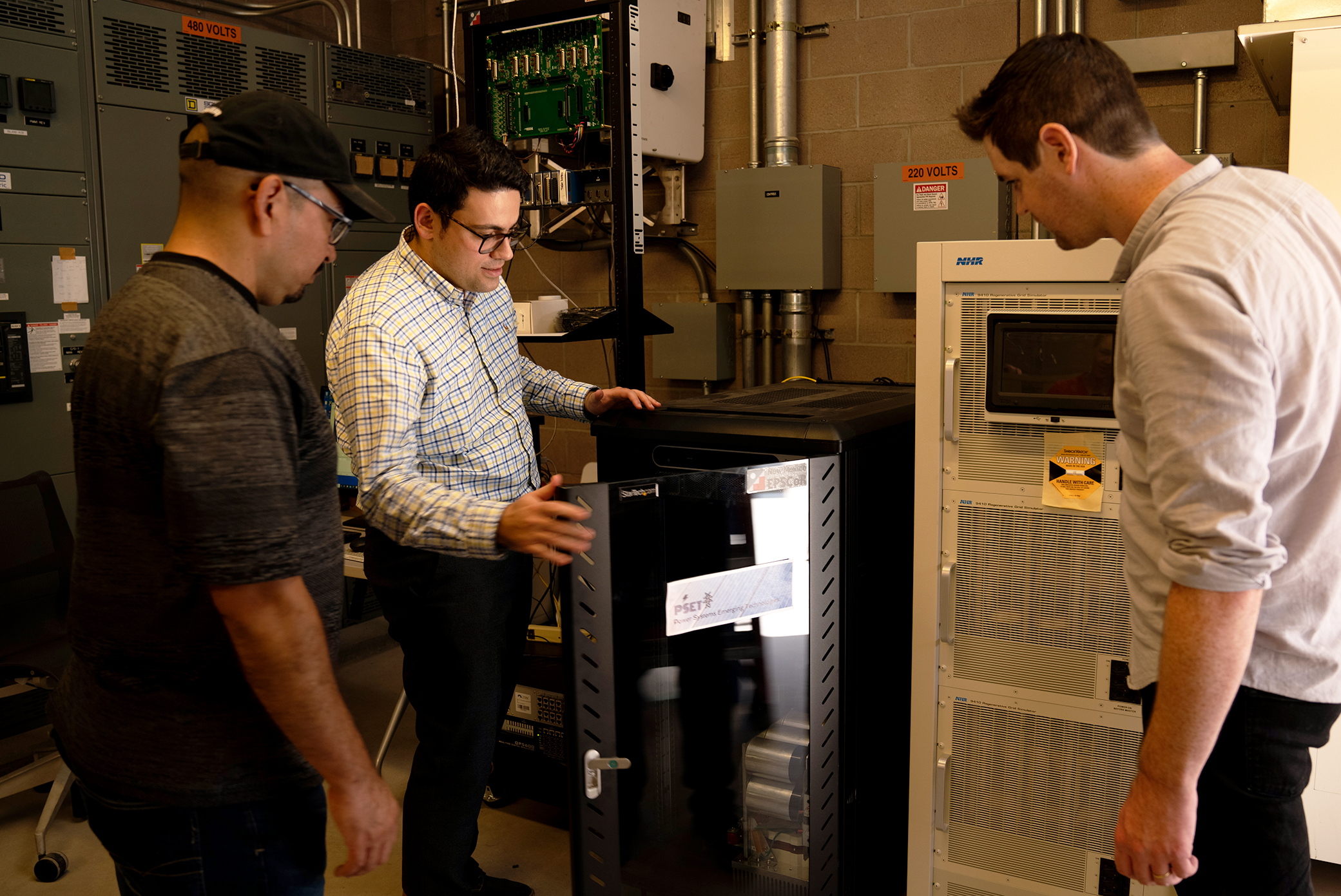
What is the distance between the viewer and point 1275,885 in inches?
43.9

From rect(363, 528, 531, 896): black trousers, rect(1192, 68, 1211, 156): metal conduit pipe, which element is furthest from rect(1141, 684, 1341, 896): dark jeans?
rect(1192, 68, 1211, 156): metal conduit pipe

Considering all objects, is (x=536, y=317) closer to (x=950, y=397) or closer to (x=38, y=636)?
(x=950, y=397)

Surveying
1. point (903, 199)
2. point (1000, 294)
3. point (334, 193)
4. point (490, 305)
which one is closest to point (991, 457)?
point (1000, 294)

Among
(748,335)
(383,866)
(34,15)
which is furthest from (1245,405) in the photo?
(34,15)

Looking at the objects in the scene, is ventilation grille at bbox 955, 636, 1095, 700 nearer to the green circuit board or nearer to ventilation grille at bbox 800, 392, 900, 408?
ventilation grille at bbox 800, 392, 900, 408

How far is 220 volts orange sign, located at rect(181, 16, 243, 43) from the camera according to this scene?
346 centimetres

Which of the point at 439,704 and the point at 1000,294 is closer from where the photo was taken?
the point at 1000,294

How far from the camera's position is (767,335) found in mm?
3396

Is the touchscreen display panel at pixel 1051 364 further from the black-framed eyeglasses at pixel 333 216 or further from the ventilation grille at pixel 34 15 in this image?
the ventilation grille at pixel 34 15

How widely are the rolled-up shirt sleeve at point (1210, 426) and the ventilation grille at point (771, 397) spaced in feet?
3.54

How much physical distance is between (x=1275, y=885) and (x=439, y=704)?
1.40 m

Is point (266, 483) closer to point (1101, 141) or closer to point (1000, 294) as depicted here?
point (1101, 141)

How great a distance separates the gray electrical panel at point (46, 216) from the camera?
306cm

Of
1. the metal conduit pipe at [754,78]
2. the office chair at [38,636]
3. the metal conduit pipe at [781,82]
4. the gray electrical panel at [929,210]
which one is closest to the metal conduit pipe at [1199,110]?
the gray electrical panel at [929,210]
